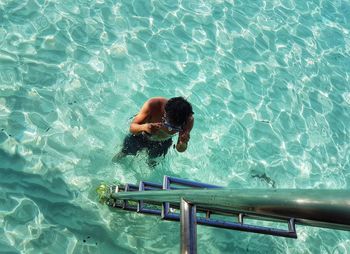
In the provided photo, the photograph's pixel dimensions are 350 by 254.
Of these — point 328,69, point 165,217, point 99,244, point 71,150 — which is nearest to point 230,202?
point 165,217

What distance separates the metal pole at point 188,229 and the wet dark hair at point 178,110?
191 centimetres

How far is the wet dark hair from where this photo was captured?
3.61 m

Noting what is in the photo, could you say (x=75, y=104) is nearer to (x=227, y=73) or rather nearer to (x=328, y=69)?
(x=227, y=73)

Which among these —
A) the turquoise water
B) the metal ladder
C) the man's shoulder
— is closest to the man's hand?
the man's shoulder

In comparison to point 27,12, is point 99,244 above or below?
below

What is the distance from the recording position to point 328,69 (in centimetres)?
759

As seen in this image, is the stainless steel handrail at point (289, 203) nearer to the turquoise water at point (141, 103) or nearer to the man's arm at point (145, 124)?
the man's arm at point (145, 124)

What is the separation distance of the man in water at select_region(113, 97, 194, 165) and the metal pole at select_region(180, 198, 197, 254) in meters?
1.94

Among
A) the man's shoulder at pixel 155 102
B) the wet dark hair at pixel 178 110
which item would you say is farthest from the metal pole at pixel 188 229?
the man's shoulder at pixel 155 102

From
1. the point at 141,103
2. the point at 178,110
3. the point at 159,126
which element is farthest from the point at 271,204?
the point at 141,103

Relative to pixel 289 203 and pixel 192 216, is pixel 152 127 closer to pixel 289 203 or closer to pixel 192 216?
pixel 192 216

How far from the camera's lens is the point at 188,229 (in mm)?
1586

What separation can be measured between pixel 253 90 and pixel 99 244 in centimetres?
361

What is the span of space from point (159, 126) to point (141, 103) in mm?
1700
